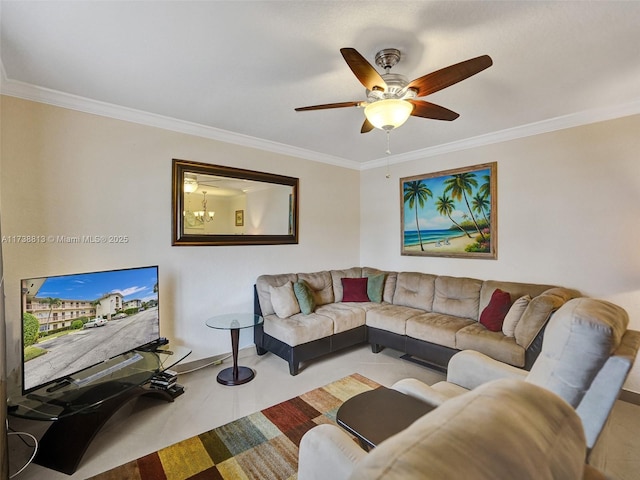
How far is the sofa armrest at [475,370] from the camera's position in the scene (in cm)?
186

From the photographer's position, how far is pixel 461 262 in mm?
3814

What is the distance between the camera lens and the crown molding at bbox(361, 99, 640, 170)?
2717mm

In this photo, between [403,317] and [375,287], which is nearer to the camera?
[403,317]

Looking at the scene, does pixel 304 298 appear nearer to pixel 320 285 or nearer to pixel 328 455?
pixel 320 285

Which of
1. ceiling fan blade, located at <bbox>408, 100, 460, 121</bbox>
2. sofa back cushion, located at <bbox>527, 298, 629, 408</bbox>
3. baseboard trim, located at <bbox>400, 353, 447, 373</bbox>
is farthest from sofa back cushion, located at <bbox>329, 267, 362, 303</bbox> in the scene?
sofa back cushion, located at <bbox>527, 298, 629, 408</bbox>

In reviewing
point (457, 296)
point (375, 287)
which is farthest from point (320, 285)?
point (457, 296)

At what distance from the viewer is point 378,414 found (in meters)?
1.55

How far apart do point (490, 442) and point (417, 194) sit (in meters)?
3.91

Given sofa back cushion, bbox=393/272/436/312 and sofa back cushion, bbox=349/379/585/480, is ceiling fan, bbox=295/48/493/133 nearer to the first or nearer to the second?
sofa back cushion, bbox=349/379/585/480

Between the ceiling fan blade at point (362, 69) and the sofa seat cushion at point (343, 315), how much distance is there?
2.45 metres

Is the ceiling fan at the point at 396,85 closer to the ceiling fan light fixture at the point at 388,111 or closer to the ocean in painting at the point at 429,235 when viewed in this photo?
the ceiling fan light fixture at the point at 388,111

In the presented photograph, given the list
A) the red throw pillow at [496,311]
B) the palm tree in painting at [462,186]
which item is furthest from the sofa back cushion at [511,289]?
the palm tree in painting at [462,186]

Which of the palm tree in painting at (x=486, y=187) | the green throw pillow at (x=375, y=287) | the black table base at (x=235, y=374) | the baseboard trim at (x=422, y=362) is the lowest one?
the baseboard trim at (x=422, y=362)

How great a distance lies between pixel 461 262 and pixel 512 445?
352 cm
